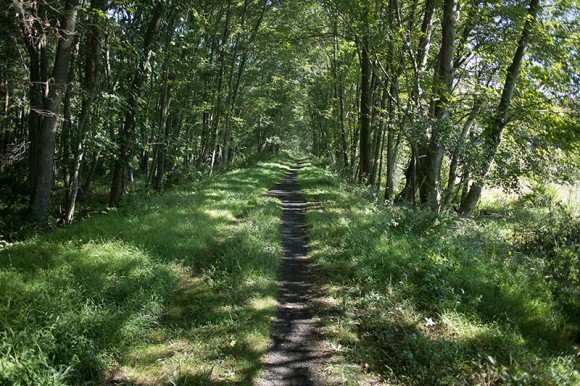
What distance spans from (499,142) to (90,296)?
8.71 m

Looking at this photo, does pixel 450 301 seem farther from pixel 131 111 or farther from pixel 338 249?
pixel 131 111

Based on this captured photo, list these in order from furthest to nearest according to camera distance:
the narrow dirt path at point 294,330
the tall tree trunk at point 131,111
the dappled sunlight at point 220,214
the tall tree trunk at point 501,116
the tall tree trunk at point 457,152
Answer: the tall tree trunk at point 131,111 < the dappled sunlight at point 220,214 < the tall tree trunk at point 501,116 < the tall tree trunk at point 457,152 < the narrow dirt path at point 294,330

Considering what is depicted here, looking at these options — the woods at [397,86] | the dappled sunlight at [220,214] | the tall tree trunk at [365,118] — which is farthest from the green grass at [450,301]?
the tall tree trunk at [365,118]

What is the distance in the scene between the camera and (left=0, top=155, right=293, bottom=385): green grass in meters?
3.44

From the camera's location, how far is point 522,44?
8.98 metres

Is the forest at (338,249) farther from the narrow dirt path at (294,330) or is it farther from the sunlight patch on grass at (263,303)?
the narrow dirt path at (294,330)

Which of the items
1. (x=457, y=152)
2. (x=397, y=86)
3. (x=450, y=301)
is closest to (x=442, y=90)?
(x=457, y=152)

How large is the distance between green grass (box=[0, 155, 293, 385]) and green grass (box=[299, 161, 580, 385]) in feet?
3.67

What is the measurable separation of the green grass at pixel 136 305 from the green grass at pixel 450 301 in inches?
44.0

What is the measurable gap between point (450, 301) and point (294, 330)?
2.12 metres

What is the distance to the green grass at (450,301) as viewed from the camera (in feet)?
12.1

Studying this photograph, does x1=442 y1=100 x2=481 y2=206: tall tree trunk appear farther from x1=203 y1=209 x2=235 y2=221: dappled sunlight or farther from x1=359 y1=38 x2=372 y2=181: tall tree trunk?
x1=359 y1=38 x2=372 y2=181: tall tree trunk

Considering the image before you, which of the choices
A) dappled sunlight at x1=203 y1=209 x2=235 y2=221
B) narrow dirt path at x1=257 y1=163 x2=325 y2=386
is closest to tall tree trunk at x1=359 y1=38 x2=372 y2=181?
dappled sunlight at x1=203 y1=209 x2=235 y2=221

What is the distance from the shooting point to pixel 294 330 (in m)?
4.55
